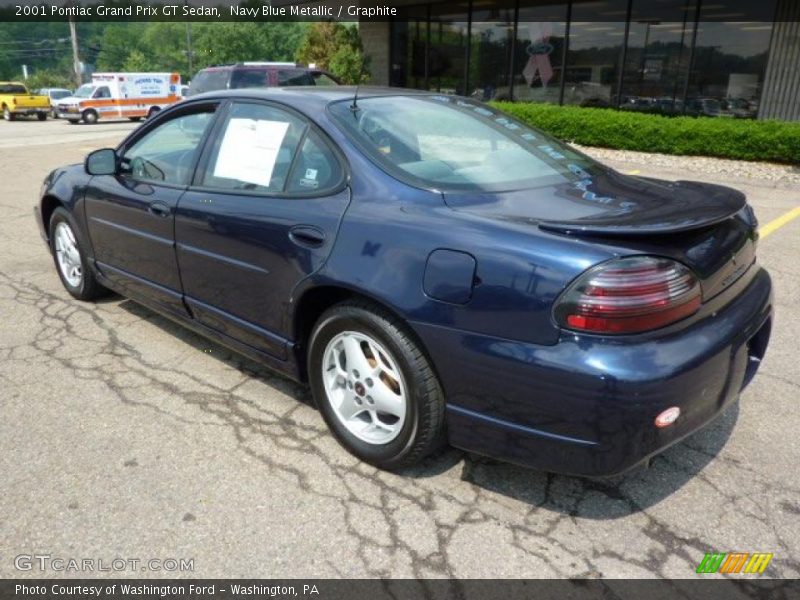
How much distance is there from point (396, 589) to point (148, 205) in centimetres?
248

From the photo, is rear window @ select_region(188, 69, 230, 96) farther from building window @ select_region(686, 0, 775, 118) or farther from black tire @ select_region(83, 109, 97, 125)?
black tire @ select_region(83, 109, 97, 125)

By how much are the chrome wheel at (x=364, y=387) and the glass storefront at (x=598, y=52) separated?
13.8m

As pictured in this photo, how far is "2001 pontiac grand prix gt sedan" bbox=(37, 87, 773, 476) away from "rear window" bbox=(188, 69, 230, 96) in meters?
10.7

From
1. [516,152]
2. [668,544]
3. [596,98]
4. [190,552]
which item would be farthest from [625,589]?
[596,98]

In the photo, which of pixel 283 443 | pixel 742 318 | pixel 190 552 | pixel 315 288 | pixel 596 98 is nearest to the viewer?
pixel 190 552

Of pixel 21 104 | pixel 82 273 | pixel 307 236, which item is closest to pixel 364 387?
pixel 307 236

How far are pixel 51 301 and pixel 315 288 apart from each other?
10.0 ft

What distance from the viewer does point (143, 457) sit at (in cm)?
281

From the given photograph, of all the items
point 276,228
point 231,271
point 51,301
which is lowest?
point 51,301

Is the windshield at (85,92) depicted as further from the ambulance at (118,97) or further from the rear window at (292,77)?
the rear window at (292,77)

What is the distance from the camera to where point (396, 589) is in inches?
82.6

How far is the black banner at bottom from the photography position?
207cm

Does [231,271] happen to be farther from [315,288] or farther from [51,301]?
[51,301]

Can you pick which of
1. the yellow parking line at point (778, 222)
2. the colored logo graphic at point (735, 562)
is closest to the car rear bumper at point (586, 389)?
the colored logo graphic at point (735, 562)
